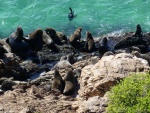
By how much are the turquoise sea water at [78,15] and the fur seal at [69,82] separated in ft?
31.4

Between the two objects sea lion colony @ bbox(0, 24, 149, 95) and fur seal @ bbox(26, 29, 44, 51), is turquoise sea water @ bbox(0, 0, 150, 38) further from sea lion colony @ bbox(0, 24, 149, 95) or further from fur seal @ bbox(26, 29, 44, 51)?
fur seal @ bbox(26, 29, 44, 51)

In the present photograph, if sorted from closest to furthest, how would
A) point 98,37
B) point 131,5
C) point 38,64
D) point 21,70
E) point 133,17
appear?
1. point 21,70
2. point 38,64
3. point 98,37
4. point 133,17
5. point 131,5

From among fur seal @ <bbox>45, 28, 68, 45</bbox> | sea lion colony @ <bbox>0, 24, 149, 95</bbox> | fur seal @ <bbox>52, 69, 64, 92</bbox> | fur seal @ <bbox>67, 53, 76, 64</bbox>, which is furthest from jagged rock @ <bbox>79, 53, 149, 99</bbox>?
fur seal @ <bbox>45, 28, 68, 45</bbox>

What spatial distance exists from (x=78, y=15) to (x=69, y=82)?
1431cm

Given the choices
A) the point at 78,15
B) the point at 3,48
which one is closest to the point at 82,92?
the point at 3,48

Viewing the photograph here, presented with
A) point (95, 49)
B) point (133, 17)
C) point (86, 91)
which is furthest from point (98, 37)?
point (86, 91)

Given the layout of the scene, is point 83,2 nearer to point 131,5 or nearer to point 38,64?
point 131,5

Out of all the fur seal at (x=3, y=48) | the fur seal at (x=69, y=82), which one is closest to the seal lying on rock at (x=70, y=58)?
the fur seal at (x=69, y=82)

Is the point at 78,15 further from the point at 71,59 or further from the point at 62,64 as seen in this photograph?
the point at 62,64

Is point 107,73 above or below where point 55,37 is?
below

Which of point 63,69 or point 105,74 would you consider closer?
point 105,74

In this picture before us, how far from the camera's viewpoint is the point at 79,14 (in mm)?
33312

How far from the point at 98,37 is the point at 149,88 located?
1567cm

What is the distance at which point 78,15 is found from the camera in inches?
1303
